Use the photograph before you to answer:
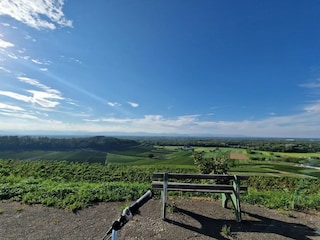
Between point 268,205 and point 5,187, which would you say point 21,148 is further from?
point 268,205

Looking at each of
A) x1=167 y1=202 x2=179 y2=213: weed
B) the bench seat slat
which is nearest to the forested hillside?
x1=167 y1=202 x2=179 y2=213: weed

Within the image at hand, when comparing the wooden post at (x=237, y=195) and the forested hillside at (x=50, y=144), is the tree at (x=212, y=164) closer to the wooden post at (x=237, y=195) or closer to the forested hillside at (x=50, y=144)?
the wooden post at (x=237, y=195)

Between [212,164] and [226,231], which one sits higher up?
[212,164]

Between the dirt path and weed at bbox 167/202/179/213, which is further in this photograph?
weed at bbox 167/202/179/213

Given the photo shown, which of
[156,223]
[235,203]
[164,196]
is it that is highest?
[164,196]

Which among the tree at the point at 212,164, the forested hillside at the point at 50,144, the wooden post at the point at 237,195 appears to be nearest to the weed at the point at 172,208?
the wooden post at the point at 237,195

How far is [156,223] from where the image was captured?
4508mm

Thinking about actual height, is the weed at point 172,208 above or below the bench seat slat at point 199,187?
below

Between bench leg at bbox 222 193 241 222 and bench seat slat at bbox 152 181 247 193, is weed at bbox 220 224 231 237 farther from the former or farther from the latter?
bench seat slat at bbox 152 181 247 193

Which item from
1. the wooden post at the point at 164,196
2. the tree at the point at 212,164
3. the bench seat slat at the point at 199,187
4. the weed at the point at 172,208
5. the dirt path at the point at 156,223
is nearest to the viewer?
the dirt path at the point at 156,223

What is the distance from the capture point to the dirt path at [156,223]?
4.04 metres

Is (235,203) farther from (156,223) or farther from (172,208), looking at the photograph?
(156,223)

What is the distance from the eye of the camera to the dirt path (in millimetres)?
4039

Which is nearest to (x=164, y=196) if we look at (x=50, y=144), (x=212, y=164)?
(x=212, y=164)
